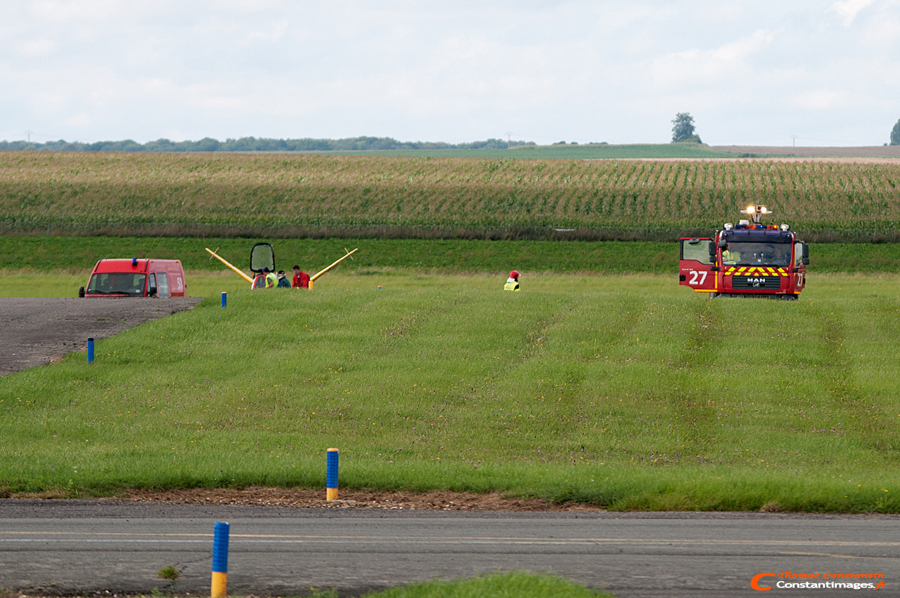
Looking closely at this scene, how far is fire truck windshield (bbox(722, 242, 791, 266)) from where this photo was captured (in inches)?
1172

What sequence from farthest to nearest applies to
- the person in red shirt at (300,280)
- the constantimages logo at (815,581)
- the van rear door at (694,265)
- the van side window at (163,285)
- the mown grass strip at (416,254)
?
1. the mown grass strip at (416,254)
2. the person in red shirt at (300,280)
3. the van rear door at (694,265)
4. the van side window at (163,285)
5. the constantimages logo at (815,581)

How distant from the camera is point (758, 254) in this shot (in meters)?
30.0

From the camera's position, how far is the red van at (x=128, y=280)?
2998 centimetres

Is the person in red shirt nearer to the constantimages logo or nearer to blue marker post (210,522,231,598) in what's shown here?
blue marker post (210,522,231,598)

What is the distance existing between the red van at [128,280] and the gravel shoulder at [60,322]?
102cm

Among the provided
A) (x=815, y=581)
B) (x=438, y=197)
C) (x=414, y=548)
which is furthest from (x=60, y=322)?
(x=438, y=197)

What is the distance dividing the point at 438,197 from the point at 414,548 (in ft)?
251

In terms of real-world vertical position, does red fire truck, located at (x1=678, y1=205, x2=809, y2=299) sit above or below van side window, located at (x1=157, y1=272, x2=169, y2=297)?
above

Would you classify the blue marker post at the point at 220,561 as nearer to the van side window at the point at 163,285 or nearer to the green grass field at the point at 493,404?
the green grass field at the point at 493,404

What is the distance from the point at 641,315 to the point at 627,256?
102 ft

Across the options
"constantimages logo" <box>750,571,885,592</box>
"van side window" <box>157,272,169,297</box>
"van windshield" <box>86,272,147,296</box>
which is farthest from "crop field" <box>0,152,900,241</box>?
"constantimages logo" <box>750,571,885,592</box>

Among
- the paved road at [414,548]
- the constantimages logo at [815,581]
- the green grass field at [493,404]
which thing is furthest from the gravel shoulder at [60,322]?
the constantimages logo at [815,581]

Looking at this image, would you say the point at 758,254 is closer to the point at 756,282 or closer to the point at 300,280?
the point at 756,282

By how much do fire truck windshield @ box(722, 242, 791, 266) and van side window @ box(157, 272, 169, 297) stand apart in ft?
57.9
